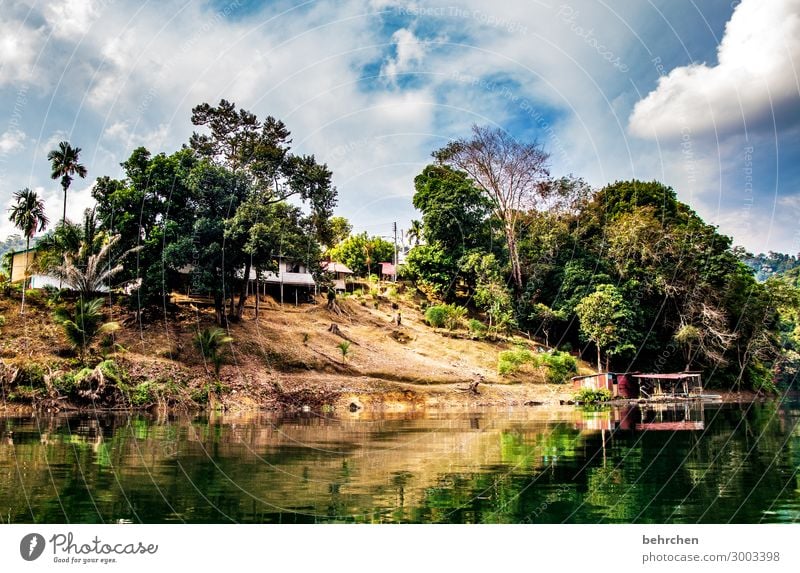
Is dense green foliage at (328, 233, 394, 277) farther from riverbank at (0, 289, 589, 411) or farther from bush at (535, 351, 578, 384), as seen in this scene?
bush at (535, 351, 578, 384)

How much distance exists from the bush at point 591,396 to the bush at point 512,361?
5.53m

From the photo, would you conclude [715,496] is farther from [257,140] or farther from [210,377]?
[257,140]

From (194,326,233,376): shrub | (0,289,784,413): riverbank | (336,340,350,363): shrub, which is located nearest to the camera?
(0,289,784,413): riverbank

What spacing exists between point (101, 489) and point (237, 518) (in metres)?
3.52

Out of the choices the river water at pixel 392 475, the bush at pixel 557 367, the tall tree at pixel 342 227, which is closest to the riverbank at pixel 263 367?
the bush at pixel 557 367

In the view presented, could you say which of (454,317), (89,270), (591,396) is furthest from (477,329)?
(89,270)

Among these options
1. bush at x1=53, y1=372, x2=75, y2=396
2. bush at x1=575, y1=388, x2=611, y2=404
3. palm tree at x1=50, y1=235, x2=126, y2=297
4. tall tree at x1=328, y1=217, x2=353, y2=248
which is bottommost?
bush at x1=575, y1=388, x2=611, y2=404

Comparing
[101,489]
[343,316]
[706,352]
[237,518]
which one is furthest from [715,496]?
[706,352]

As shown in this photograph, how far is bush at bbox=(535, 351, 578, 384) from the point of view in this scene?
51.1 metres

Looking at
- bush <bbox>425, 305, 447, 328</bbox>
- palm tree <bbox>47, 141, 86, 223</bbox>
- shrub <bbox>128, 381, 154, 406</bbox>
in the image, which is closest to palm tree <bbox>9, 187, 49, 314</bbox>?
palm tree <bbox>47, 141, 86, 223</bbox>

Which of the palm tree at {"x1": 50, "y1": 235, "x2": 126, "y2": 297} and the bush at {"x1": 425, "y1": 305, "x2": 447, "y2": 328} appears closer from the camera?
the palm tree at {"x1": 50, "y1": 235, "x2": 126, "y2": 297}

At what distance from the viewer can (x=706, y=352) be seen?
55.8 meters

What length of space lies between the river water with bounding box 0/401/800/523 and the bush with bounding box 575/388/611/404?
20.6 metres

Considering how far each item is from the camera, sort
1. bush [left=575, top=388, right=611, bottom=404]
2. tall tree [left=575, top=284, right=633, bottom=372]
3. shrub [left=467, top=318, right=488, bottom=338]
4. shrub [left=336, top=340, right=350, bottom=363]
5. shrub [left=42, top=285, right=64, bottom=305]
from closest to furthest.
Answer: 1. shrub [left=42, top=285, right=64, bottom=305]
2. shrub [left=336, top=340, right=350, bottom=363]
3. bush [left=575, top=388, right=611, bottom=404]
4. tall tree [left=575, top=284, right=633, bottom=372]
5. shrub [left=467, top=318, right=488, bottom=338]
